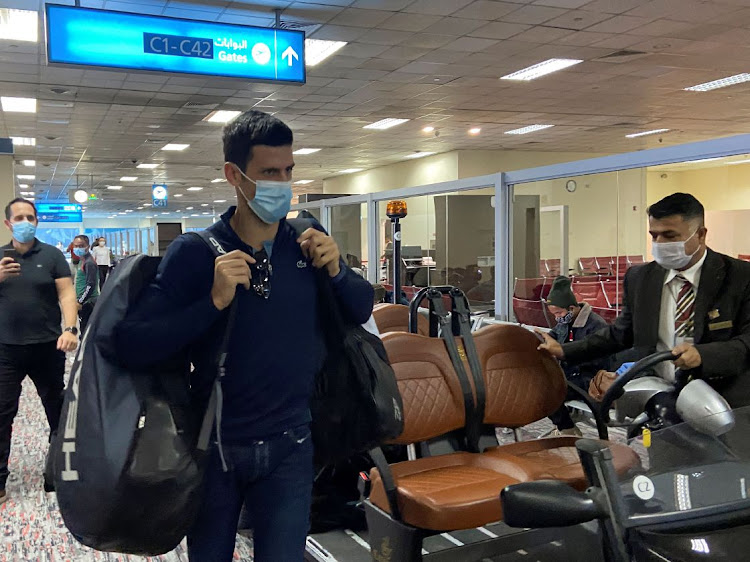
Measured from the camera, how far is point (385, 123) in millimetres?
12750

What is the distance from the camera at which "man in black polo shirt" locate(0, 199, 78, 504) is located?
3.89 metres

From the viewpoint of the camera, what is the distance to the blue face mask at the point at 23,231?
3.98 meters

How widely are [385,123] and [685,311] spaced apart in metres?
10.7

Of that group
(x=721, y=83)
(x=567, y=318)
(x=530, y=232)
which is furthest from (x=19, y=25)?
(x=721, y=83)

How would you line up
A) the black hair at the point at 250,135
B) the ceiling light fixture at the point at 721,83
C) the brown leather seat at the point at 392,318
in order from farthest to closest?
the ceiling light fixture at the point at 721,83 → the brown leather seat at the point at 392,318 → the black hair at the point at 250,135

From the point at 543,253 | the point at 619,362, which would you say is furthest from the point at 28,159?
the point at 619,362

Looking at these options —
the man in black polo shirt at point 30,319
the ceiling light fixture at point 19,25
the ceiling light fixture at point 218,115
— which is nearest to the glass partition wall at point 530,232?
the man in black polo shirt at point 30,319

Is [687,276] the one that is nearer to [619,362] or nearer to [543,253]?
[619,362]

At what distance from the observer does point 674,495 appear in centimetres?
129

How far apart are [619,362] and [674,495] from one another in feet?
9.12

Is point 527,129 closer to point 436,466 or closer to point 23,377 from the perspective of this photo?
point 23,377

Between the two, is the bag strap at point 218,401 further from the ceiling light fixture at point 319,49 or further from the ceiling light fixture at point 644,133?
the ceiling light fixture at point 644,133

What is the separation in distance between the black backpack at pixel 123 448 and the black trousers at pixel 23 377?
8.49ft

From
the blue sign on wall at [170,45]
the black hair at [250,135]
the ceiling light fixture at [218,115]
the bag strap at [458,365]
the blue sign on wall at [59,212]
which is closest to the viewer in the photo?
the black hair at [250,135]
